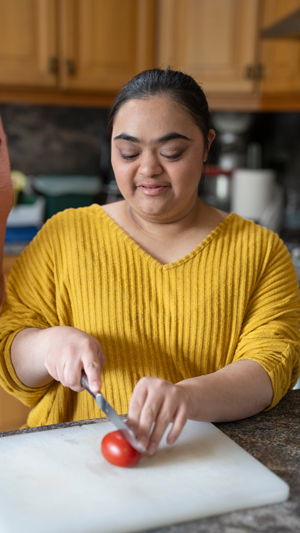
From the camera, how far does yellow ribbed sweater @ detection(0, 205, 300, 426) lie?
3.20ft

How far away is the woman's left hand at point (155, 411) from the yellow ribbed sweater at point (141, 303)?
0.27m

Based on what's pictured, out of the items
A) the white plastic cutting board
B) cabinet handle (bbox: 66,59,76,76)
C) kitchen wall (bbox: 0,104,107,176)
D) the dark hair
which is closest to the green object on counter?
kitchen wall (bbox: 0,104,107,176)

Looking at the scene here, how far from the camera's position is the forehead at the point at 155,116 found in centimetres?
90

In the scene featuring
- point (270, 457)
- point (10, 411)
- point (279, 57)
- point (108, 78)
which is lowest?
point (10, 411)

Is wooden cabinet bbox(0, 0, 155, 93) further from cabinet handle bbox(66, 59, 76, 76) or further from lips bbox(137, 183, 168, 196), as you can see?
lips bbox(137, 183, 168, 196)

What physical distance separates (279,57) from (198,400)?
227cm

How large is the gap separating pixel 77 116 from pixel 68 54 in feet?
1.46

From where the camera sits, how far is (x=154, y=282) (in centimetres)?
98

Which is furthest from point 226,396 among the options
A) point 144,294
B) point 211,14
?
point 211,14

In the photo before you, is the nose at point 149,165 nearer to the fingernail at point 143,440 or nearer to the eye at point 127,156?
the eye at point 127,156

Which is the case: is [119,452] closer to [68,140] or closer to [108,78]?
[108,78]

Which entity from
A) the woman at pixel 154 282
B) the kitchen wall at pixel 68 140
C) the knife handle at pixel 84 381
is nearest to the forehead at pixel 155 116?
the woman at pixel 154 282

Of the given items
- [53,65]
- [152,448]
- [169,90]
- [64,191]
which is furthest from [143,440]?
[53,65]

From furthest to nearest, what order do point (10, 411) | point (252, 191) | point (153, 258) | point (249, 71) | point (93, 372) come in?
point (252, 191) < point (249, 71) < point (10, 411) < point (153, 258) < point (93, 372)
